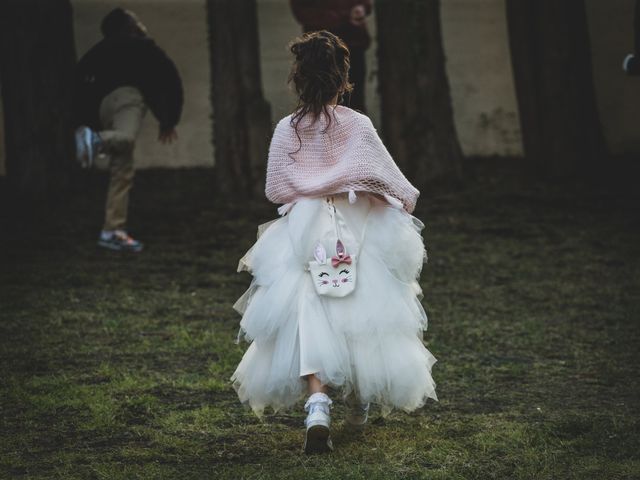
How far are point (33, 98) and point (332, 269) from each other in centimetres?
A: 742

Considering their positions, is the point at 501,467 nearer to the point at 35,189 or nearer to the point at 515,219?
the point at 515,219

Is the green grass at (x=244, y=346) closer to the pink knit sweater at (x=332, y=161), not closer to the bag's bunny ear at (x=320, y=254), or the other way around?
the bag's bunny ear at (x=320, y=254)

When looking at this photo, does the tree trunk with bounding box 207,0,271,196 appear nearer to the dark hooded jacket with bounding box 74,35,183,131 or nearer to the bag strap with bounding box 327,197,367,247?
the dark hooded jacket with bounding box 74,35,183,131

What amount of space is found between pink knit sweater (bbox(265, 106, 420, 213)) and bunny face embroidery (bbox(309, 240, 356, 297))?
27 centimetres

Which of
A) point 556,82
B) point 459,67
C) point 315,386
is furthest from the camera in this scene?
point 459,67

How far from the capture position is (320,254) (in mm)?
4980

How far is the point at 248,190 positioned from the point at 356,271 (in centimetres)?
665

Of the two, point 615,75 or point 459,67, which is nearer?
point 615,75

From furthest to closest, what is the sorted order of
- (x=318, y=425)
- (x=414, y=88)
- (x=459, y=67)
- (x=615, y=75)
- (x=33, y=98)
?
(x=459, y=67) → (x=615, y=75) → (x=33, y=98) → (x=414, y=88) → (x=318, y=425)

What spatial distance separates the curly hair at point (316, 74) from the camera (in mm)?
5051

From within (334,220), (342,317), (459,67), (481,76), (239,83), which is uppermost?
(459,67)

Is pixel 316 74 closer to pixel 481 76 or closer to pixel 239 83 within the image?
pixel 239 83

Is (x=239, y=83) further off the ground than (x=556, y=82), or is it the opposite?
(x=239, y=83)

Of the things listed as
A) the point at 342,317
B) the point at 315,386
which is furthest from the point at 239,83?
the point at 315,386
